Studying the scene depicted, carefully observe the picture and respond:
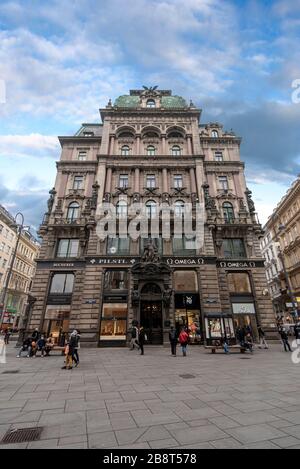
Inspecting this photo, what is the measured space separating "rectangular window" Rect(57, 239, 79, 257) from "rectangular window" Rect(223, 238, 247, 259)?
693 inches

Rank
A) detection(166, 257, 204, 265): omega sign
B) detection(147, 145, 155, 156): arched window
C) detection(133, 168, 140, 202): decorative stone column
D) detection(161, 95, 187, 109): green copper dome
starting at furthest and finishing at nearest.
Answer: detection(161, 95, 187, 109): green copper dome, detection(147, 145, 155, 156): arched window, detection(133, 168, 140, 202): decorative stone column, detection(166, 257, 204, 265): omega sign

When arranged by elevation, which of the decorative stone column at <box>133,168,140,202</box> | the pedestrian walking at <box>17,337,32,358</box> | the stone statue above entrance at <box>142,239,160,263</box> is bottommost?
the pedestrian walking at <box>17,337,32,358</box>

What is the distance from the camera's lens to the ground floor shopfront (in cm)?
2338

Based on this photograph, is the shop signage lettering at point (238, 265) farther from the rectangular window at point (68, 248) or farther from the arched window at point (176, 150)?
the rectangular window at point (68, 248)

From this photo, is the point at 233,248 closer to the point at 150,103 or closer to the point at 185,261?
the point at 185,261

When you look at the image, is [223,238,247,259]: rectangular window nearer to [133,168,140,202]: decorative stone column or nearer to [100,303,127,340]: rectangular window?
[133,168,140,202]: decorative stone column

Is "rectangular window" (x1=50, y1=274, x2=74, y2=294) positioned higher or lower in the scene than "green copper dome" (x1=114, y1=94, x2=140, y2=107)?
lower

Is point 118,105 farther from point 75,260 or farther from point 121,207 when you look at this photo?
point 75,260

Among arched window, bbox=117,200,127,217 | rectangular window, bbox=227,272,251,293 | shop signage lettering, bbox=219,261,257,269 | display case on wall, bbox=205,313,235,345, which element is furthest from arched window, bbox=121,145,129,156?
display case on wall, bbox=205,313,235,345

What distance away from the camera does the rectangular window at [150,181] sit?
3092 cm

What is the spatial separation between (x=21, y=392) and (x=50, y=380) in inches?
73.6

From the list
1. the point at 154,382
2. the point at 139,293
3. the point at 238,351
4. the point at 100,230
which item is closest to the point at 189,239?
the point at 139,293

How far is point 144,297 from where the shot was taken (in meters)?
24.2

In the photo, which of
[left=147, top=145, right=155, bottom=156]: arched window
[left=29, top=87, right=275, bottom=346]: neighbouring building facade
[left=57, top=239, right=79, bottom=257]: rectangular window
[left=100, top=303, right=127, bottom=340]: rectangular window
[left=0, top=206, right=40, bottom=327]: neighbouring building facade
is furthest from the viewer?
[left=0, top=206, right=40, bottom=327]: neighbouring building facade
